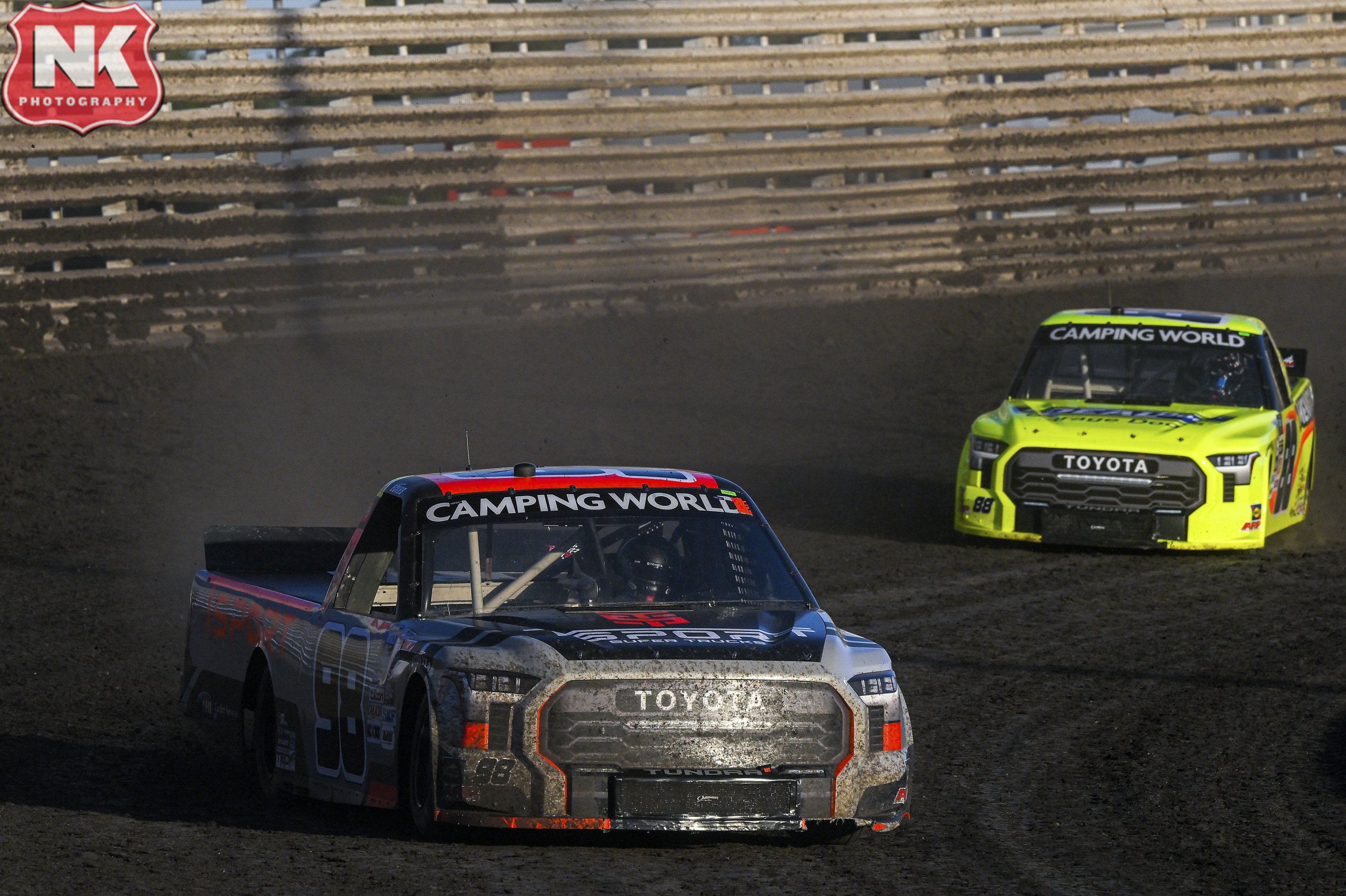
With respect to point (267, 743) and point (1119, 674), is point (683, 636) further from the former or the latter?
point (1119, 674)

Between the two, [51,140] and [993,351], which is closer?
[51,140]

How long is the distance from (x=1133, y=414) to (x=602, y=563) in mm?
7422

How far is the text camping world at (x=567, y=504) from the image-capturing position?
22.7 ft

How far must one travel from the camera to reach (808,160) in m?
23.2

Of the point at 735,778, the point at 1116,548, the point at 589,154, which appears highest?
the point at 589,154

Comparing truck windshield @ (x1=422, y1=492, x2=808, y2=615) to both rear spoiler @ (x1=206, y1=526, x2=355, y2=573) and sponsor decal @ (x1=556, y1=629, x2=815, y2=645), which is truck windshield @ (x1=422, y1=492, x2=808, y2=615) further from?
rear spoiler @ (x1=206, y1=526, x2=355, y2=573)

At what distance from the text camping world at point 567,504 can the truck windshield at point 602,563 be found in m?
0.03

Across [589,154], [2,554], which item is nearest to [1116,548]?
[2,554]

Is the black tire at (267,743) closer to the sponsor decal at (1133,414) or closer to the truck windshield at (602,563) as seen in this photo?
the truck windshield at (602,563)

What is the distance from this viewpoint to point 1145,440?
13.1 metres

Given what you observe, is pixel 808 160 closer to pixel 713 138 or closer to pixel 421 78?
pixel 713 138

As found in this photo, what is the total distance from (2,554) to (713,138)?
11682 millimetres

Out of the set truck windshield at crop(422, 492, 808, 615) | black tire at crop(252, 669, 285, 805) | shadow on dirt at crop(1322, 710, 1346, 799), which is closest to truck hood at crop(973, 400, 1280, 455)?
shadow on dirt at crop(1322, 710, 1346, 799)

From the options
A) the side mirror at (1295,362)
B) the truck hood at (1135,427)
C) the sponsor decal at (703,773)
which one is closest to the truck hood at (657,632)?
the sponsor decal at (703,773)
